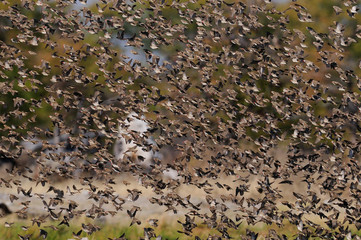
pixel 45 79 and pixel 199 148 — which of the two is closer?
pixel 199 148

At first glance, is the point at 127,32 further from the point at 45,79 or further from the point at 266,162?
the point at 266,162

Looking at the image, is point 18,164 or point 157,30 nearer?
point 157,30

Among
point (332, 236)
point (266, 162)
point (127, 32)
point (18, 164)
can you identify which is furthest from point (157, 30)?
point (18, 164)

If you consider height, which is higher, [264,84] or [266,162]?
Answer: [266,162]

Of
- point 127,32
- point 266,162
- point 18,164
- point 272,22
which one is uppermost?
point 266,162

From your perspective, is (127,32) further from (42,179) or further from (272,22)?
(42,179)

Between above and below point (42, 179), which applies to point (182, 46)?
below

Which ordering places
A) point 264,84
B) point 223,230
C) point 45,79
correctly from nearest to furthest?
point 223,230 < point 264,84 < point 45,79

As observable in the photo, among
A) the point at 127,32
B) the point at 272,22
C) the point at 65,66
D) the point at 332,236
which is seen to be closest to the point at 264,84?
the point at 272,22

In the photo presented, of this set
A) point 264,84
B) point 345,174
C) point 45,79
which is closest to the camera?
point 345,174
